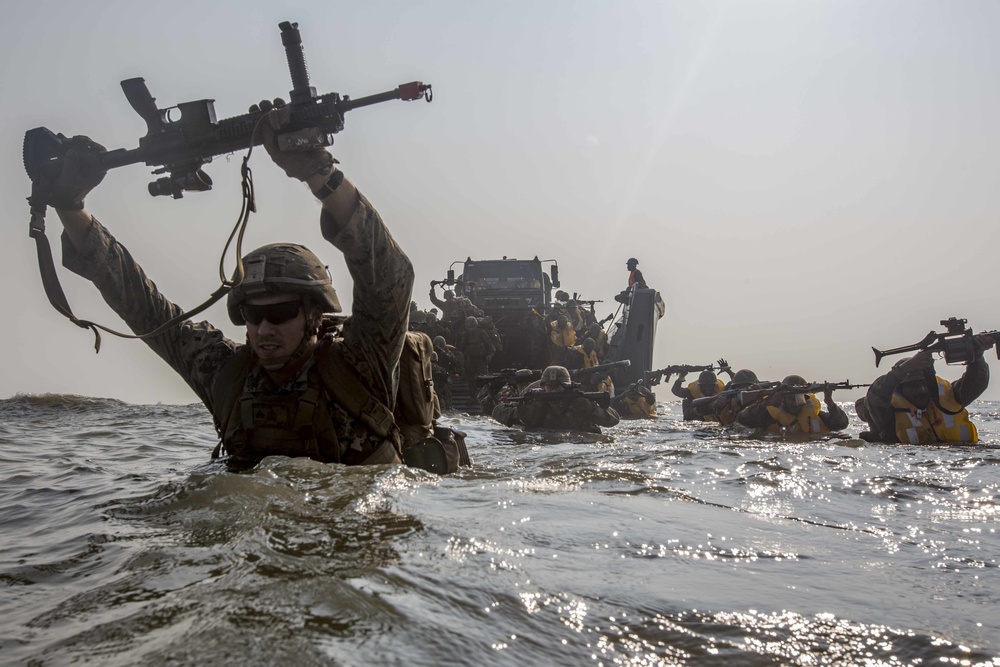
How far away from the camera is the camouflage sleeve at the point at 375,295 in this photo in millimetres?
3525

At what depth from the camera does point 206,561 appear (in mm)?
2480

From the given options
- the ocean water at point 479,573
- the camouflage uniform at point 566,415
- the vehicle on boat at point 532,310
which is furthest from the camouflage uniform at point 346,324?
the vehicle on boat at point 532,310

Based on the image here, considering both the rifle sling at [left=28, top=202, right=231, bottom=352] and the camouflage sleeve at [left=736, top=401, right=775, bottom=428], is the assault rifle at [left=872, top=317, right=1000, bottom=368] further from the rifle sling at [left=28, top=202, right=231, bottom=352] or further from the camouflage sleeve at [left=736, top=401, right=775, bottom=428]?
the rifle sling at [left=28, top=202, right=231, bottom=352]

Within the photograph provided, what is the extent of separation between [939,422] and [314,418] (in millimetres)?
9394

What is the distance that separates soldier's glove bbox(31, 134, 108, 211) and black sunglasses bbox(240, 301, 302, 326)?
3.54ft

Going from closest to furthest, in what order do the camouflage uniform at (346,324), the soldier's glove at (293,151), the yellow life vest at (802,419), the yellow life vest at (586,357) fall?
1. the soldier's glove at (293,151)
2. the camouflage uniform at (346,324)
3. the yellow life vest at (802,419)
4. the yellow life vest at (586,357)

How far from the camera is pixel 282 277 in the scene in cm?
385

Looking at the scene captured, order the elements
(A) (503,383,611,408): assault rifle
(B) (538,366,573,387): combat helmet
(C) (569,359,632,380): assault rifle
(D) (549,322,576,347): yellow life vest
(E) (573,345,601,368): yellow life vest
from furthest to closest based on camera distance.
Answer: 1. (E) (573,345,601,368): yellow life vest
2. (D) (549,322,576,347): yellow life vest
3. (C) (569,359,632,380): assault rifle
4. (B) (538,366,573,387): combat helmet
5. (A) (503,383,611,408): assault rifle

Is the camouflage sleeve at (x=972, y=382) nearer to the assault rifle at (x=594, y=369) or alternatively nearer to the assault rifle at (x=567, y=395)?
the assault rifle at (x=567, y=395)

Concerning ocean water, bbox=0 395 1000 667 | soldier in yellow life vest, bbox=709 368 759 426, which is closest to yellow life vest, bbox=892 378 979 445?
soldier in yellow life vest, bbox=709 368 759 426

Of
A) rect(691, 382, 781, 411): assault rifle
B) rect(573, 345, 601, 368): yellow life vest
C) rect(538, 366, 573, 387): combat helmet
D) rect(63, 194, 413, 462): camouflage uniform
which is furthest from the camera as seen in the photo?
rect(573, 345, 601, 368): yellow life vest

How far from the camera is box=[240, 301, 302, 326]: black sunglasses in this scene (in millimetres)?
3873

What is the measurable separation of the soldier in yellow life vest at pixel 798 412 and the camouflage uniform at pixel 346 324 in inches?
393

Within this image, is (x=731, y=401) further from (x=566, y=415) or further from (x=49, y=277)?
(x=49, y=277)
